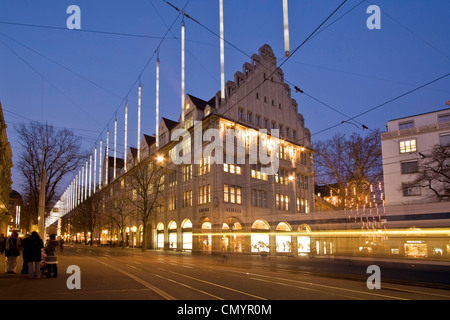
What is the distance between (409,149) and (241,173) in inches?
870

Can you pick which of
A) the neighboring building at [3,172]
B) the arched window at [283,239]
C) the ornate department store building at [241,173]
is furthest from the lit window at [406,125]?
the neighboring building at [3,172]

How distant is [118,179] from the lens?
7888 centimetres

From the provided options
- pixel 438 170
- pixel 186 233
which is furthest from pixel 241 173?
pixel 438 170

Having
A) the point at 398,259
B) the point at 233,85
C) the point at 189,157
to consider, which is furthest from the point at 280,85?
the point at 398,259

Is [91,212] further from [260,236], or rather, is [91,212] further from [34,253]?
[34,253]

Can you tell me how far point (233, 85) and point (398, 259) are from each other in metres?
32.0

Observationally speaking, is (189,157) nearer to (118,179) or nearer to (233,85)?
(233,85)

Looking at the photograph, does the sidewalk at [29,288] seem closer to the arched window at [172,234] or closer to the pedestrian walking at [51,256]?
the pedestrian walking at [51,256]

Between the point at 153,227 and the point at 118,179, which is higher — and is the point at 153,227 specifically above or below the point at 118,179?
below

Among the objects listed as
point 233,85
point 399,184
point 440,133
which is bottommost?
point 399,184

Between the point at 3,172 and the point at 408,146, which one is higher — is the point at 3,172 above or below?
A: below

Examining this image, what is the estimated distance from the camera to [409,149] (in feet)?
156

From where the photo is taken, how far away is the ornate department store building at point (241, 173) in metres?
42.7

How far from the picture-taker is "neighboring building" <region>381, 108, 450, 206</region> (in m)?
45.3
